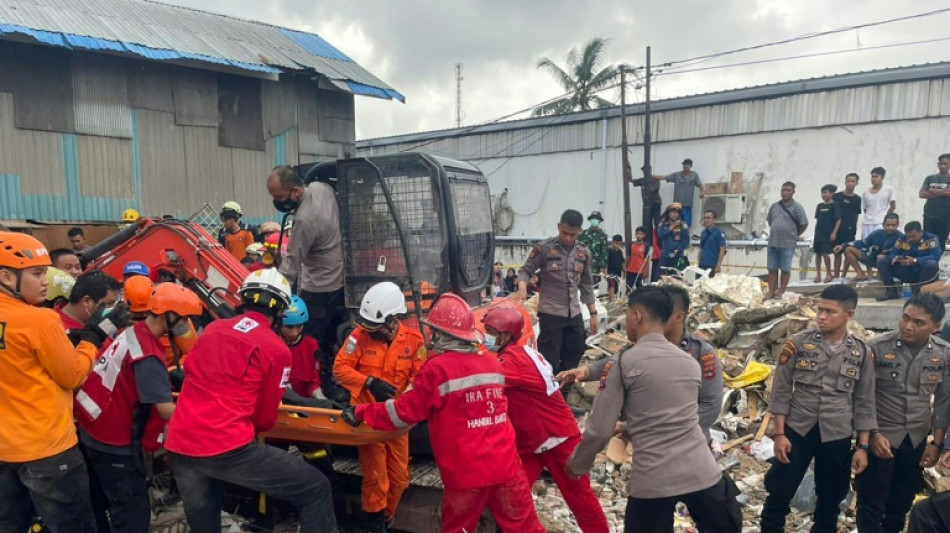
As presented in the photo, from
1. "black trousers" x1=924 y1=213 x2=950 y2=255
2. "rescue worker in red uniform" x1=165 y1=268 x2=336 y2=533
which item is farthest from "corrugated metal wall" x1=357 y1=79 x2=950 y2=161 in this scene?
"rescue worker in red uniform" x1=165 y1=268 x2=336 y2=533

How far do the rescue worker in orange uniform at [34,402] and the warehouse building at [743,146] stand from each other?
12964mm

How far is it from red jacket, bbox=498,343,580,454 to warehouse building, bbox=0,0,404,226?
9.40 m

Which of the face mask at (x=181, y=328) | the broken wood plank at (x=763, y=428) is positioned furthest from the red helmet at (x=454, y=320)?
the broken wood plank at (x=763, y=428)

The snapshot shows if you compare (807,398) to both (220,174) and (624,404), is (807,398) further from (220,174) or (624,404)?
(220,174)

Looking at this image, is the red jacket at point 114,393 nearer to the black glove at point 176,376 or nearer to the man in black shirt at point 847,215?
the black glove at point 176,376

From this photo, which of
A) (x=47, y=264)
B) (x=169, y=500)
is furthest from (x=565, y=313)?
(x=47, y=264)

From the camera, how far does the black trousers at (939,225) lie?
885cm

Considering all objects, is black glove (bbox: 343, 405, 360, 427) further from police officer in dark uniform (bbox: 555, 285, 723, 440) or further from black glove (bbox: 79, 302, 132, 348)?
black glove (bbox: 79, 302, 132, 348)

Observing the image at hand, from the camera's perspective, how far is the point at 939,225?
352 inches

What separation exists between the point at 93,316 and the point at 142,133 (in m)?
8.56

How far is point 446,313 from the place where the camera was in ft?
11.1

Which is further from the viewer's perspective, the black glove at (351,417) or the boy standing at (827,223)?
the boy standing at (827,223)

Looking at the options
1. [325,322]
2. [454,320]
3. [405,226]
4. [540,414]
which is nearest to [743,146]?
[405,226]

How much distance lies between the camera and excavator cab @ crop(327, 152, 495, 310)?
4625 mm
